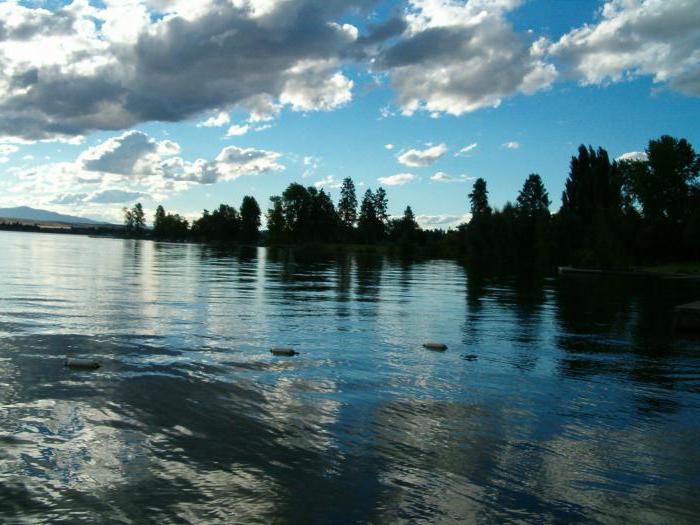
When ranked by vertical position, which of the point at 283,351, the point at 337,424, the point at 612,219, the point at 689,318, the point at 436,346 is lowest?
the point at 337,424

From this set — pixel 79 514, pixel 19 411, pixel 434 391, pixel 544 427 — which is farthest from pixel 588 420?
pixel 19 411

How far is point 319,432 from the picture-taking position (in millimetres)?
10602

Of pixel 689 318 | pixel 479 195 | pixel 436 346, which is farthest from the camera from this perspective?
pixel 479 195

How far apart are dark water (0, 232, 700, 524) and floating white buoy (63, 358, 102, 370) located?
0.27 meters

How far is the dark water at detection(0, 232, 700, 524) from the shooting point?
7805mm

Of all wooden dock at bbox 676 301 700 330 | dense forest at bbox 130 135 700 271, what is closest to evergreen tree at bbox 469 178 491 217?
dense forest at bbox 130 135 700 271

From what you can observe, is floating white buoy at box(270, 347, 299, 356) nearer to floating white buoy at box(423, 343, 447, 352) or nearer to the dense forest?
floating white buoy at box(423, 343, 447, 352)

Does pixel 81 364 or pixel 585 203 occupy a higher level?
pixel 585 203

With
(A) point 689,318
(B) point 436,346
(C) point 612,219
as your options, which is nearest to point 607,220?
(C) point 612,219

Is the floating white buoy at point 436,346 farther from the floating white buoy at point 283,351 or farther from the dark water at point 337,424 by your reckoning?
the floating white buoy at point 283,351

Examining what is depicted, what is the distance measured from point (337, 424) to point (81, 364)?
7406 mm

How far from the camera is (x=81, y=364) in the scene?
48.0 feet

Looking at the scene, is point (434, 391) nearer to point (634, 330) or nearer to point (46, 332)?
point (46, 332)

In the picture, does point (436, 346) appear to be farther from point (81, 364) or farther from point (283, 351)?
point (81, 364)
